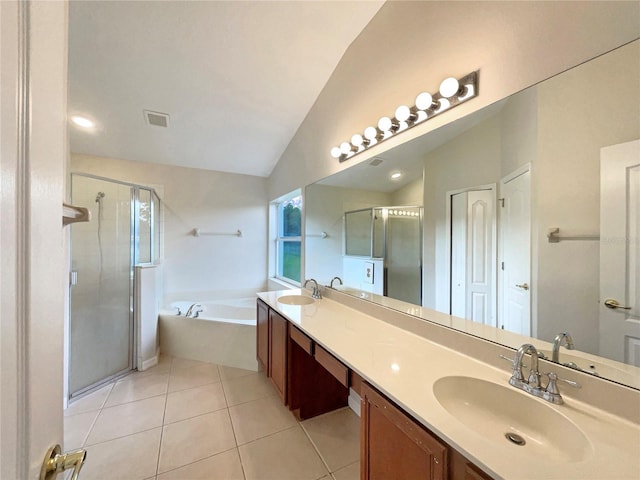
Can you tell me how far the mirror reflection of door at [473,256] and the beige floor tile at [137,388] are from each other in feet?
8.26

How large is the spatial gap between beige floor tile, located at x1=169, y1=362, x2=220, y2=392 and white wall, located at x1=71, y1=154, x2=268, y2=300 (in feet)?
4.03

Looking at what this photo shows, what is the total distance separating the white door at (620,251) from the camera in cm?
80

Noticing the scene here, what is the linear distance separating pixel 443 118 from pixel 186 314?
3.24m

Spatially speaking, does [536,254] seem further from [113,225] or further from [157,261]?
[157,261]

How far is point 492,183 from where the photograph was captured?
4.00 feet

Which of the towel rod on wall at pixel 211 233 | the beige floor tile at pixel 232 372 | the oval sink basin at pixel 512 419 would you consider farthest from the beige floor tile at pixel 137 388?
the oval sink basin at pixel 512 419

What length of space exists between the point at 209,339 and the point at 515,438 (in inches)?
108

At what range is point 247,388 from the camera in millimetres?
2324

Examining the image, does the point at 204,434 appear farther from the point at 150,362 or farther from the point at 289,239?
the point at 289,239

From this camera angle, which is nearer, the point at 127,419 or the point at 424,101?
the point at 424,101

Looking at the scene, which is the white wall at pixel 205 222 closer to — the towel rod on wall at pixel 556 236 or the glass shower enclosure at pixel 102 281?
the glass shower enclosure at pixel 102 281

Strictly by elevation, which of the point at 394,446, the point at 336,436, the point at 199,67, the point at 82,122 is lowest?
the point at 336,436

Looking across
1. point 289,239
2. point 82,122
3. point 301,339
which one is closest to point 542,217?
point 301,339

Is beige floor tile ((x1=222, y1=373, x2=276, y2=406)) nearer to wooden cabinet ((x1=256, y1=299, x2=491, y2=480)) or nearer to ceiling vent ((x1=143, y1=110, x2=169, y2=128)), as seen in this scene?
wooden cabinet ((x1=256, y1=299, x2=491, y2=480))
